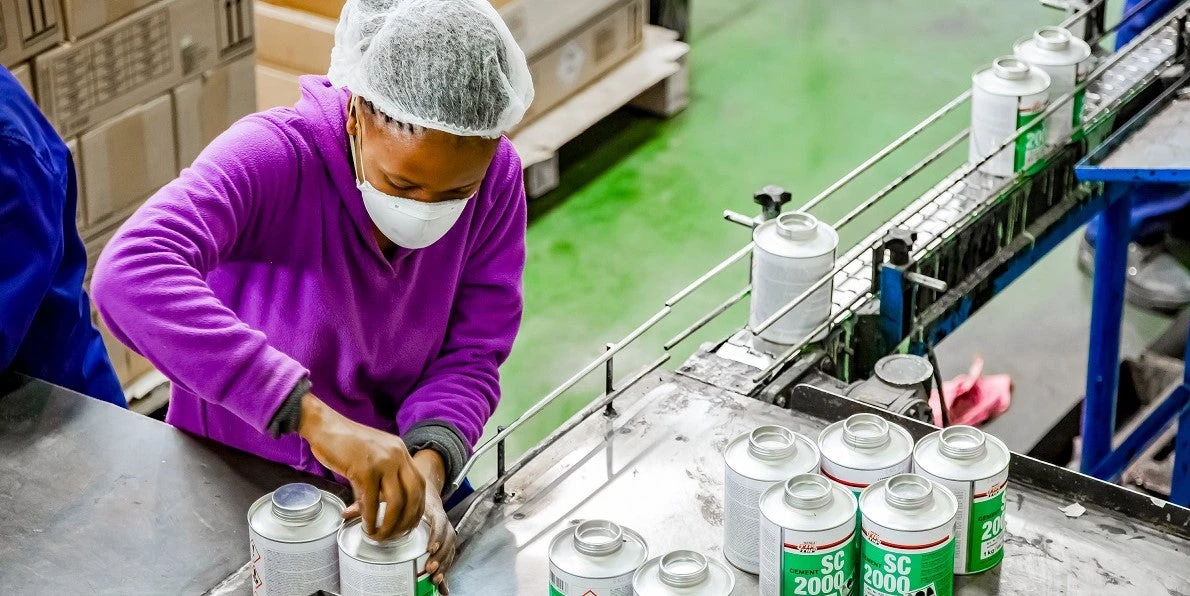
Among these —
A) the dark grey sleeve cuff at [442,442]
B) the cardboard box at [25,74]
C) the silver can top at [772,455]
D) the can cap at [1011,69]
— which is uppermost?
the can cap at [1011,69]

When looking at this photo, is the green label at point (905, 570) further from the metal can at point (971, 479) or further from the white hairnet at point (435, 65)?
the white hairnet at point (435, 65)

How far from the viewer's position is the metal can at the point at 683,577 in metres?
1.58

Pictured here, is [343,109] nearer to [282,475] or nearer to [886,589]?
[282,475]

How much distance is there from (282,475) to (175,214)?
432 millimetres

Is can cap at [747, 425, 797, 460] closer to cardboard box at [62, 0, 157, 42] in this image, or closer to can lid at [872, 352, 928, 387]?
can lid at [872, 352, 928, 387]

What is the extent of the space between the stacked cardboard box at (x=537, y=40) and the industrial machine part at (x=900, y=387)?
2.70 metres

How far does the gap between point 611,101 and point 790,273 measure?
3121mm

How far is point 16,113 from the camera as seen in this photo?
2.13 meters

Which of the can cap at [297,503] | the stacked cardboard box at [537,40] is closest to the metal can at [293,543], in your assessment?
the can cap at [297,503]

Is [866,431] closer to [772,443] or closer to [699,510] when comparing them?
[772,443]

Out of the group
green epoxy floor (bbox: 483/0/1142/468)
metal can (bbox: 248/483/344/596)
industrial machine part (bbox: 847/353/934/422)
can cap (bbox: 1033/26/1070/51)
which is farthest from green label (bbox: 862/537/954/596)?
green epoxy floor (bbox: 483/0/1142/468)

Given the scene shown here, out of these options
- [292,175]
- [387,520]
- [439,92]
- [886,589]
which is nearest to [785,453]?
[886,589]

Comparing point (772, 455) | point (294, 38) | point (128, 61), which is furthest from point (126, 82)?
point (772, 455)

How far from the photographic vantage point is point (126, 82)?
11.9 ft
